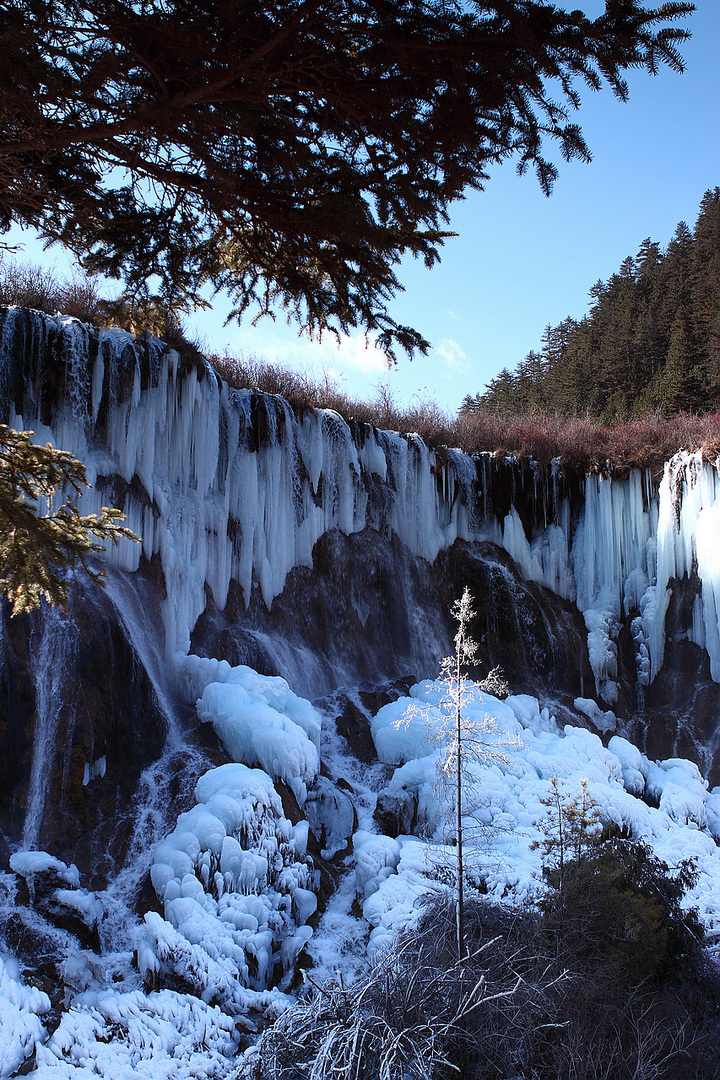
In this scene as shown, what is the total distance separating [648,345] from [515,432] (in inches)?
575

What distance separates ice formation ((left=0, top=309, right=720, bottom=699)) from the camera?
9.51m

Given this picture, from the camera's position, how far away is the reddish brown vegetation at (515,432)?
48.0 feet

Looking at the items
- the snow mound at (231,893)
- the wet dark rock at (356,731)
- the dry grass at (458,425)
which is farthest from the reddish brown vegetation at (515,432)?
the snow mound at (231,893)

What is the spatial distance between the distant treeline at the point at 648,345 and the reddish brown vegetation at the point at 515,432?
7.20 m

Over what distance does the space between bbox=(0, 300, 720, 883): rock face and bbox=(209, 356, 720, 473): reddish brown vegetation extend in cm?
51

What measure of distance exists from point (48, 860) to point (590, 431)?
47.5 feet

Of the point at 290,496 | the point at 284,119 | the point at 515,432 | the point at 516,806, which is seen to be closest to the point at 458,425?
the point at 515,432

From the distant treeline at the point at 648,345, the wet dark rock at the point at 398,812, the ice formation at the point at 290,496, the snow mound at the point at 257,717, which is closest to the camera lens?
the snow mound at the point at 257,717

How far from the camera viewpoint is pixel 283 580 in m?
11.5

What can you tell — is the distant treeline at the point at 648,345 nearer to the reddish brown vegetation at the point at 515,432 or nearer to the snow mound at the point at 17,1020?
the reddish brown vegetation at the point at 515,432

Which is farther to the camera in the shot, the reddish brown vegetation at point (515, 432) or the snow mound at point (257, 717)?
the reddish brown vegetation at point (515, 432)

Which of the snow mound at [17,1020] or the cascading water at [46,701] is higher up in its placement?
the cascading water at [46,701]

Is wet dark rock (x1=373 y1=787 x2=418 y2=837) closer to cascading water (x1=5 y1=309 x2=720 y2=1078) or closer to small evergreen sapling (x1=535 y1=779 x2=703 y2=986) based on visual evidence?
cascading water (x1=5 y1=309 x2=720 y2=1078)

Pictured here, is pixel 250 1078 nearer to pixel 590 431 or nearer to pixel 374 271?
pixel 374 271
